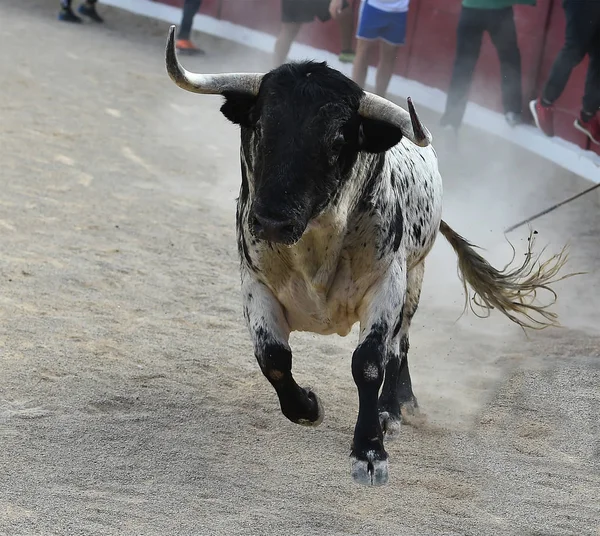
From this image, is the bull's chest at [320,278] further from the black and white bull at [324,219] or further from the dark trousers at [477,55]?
the dark trousers at [477,55]

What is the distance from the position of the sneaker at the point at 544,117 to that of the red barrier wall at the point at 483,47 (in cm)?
6

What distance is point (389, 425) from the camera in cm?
386

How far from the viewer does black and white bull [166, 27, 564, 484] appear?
3.12 m

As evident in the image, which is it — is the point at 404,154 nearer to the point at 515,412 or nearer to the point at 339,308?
the point at 339,308

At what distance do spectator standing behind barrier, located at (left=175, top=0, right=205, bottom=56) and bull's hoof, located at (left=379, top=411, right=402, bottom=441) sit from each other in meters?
8.55

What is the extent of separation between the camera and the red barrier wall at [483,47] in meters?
8.43

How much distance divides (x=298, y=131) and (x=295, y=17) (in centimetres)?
746

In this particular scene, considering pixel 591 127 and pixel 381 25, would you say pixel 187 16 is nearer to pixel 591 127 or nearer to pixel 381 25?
pixel 381 25

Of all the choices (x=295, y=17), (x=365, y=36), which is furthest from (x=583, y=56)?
(x=295, y=17)

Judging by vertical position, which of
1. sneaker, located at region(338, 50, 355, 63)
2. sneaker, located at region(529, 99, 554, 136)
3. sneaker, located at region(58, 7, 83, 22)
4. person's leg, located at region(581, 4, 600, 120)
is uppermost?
person's leg, located at region(581, 4, 600, 120)

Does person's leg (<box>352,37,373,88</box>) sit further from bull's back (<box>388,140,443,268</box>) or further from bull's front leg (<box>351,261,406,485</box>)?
bull's front leg (<box>351,261,406,485</box>)

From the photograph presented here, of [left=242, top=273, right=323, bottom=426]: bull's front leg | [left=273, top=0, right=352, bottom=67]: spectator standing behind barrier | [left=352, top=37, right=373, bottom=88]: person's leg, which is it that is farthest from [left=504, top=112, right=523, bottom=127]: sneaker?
[left=242, top=273, right=323, bottom=426]: bull's front leg

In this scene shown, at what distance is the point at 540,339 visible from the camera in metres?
5.47

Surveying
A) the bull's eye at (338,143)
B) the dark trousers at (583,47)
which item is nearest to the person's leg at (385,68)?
the dark trousers at (583,47)
